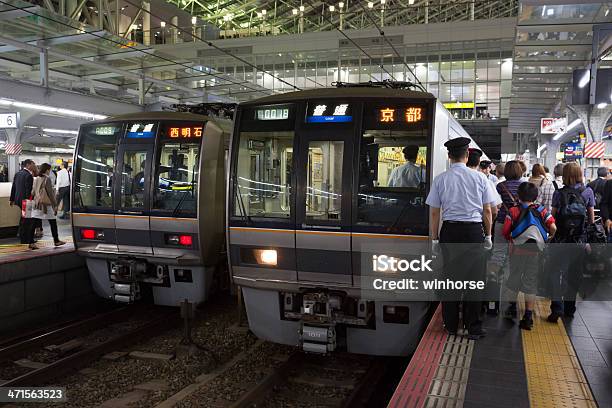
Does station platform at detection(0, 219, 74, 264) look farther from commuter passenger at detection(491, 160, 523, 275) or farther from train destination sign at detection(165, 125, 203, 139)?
commuter passenger at detection(491, 160, 523, 275)

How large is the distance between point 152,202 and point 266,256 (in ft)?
8.20

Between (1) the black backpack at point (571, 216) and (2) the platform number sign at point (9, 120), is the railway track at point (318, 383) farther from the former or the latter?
(2) the platform number sign at point (9, 120)

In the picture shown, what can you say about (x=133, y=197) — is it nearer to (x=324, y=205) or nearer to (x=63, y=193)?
(x=324, y=205)

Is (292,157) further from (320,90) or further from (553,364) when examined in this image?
(553,364)

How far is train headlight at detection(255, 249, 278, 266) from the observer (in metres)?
5.16

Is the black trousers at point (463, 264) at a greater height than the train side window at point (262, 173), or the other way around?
the train side window at point (262, 173)

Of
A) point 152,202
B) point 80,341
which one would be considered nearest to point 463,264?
point 152,202

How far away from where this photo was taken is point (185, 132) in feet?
23.0

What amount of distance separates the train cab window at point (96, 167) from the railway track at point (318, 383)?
11.2 feet

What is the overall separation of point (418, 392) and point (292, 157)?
2.49 metres

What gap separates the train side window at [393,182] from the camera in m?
4.79

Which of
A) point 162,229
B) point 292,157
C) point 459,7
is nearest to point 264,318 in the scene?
point 292,157

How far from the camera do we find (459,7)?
118 ft

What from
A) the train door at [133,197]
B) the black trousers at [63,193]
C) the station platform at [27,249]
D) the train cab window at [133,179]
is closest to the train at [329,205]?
the train door at [133,197]
